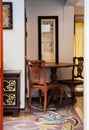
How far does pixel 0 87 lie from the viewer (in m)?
2.84

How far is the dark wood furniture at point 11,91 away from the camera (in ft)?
14.5

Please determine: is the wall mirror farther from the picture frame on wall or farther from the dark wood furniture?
the dark wood furniture

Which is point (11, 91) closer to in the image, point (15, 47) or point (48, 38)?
point (15, 47)

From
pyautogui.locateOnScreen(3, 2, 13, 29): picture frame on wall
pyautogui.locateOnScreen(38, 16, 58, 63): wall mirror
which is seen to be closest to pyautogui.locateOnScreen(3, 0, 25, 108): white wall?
pyautogui.locateOnScreen(3, 2, 13, 29): picture frame on wall

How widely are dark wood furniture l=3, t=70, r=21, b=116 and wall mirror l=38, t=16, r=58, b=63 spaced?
1.84 metres

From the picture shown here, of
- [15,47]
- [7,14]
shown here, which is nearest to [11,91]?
[15,47]

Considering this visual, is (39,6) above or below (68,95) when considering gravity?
above

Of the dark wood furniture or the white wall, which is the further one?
the white wall

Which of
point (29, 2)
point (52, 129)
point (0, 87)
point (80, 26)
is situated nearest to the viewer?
point (0, 87)

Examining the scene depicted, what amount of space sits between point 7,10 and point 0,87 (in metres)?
2.31

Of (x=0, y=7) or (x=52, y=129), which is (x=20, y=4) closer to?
(x=0, y=7)

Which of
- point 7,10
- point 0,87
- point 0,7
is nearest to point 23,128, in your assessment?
point 0,87

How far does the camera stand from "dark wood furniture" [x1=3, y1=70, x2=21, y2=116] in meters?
4.42

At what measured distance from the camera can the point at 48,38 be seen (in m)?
6.16
